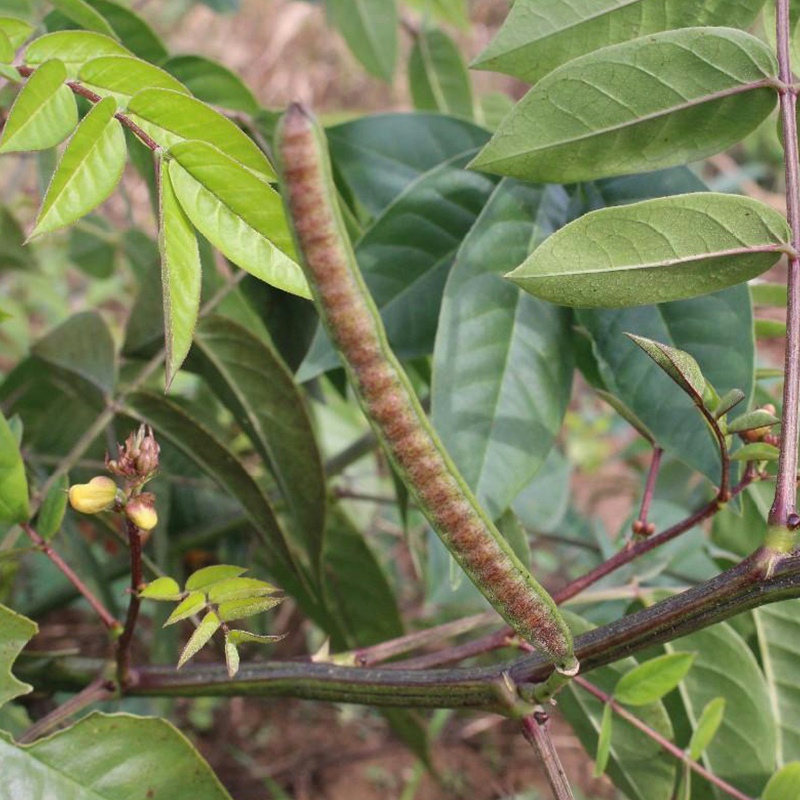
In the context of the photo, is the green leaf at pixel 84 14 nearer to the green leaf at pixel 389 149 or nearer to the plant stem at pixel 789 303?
the green leaf at pixel 389 149

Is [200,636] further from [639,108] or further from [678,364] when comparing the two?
[639,108]

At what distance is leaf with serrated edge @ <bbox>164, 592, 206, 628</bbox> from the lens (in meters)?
0.65

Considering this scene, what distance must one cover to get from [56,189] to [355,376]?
262 millimetres

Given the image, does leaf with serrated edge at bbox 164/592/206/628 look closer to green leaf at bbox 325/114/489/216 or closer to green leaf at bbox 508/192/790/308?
green leaf at bbox 508/192/790/308

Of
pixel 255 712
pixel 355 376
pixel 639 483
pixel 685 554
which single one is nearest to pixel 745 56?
pixel 355 376

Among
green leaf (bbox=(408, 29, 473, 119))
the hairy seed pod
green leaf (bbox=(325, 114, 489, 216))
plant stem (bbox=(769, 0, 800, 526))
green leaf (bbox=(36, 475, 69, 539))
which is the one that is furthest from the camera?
green leaf (bbox=(408, 29, 473, 119))

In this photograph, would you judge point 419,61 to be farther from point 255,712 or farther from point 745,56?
point 255,712

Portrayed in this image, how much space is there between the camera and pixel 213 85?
3.56 feet

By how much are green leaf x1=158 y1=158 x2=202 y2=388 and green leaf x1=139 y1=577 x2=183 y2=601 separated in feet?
0.43

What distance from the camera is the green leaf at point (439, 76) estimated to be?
4.87ft

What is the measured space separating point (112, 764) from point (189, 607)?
13cm

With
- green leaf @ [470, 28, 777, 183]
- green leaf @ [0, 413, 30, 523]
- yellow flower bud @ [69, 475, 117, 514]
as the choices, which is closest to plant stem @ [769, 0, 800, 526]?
green leaf @ [470, 28, 777, 183]

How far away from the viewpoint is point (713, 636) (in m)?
0.87

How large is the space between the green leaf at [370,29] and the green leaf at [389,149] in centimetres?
52
